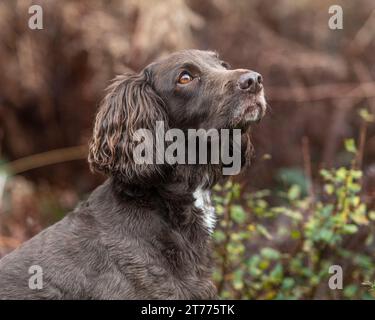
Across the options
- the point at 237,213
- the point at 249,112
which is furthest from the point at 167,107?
the point at 237,213

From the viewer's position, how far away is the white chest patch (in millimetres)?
4008

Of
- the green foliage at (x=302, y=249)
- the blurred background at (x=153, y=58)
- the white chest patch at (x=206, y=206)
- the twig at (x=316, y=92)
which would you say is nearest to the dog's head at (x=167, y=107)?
the white chest patch at (x=206, y=206)

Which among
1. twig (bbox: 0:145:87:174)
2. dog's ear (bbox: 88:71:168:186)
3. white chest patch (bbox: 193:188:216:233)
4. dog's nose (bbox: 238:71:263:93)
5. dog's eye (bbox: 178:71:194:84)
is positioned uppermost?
dog's eye (bbox: 178:71:194:84)

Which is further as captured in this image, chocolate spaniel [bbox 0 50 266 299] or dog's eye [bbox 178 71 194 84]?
dog's eye [bbox 178 71 194 84]

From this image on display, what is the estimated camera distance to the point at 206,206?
160 inches

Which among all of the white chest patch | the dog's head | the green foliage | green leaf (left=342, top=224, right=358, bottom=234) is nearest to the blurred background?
the green foliage

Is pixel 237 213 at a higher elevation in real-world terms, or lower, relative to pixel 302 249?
higher

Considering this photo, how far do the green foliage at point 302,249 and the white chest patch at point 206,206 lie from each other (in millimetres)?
687

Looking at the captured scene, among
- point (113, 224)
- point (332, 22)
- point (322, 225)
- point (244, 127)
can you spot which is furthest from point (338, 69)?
point (113, 224)

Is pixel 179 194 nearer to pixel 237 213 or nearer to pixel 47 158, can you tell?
pixel 237 213

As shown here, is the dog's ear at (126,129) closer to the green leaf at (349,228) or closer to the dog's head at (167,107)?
the dog's head at (167,107)

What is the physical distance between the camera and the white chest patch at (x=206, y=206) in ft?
13.1

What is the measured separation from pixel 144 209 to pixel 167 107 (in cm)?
66

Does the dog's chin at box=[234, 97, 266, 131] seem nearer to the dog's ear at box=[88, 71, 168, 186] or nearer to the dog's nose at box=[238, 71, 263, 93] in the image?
the dog's nose at box=[238, 71, 263, 93]
